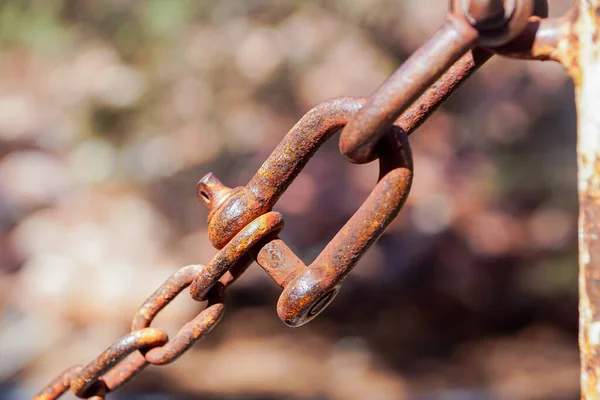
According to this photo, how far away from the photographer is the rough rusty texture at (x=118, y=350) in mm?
531

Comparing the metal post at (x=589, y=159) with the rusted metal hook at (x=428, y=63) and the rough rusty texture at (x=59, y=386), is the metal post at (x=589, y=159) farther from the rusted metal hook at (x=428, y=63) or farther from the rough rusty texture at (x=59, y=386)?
the rough rusty texture at (x=59, y=386)

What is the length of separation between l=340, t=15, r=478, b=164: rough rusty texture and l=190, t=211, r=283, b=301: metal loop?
0.11m

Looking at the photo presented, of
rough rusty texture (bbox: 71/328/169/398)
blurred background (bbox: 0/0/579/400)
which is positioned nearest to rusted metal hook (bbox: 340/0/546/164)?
rough rusty texture (bbox: 71/328/169/398)

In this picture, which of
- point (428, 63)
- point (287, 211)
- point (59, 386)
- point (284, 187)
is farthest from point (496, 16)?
point (287, 211)

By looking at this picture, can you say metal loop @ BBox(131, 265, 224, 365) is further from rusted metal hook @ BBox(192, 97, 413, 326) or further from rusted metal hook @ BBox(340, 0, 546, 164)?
rusted metal hook @ BBox(340, 0, 546, 164)

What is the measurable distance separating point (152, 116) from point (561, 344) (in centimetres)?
218

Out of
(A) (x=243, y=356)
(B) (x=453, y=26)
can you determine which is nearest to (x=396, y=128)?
(B) (x=453, y=26)

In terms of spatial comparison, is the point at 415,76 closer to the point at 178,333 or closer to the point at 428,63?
the point at 428,63

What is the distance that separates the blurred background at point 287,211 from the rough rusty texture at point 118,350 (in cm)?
218

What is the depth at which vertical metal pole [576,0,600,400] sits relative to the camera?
40 cm

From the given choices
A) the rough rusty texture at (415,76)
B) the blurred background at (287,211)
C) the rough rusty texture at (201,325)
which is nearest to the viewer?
the rough rusty texture at (415,76)

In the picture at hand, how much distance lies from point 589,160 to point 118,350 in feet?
1.22

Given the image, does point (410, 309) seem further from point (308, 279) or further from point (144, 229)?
point (308, 279)

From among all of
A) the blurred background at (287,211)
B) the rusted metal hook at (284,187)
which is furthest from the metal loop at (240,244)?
the blurred background at (287,211)
